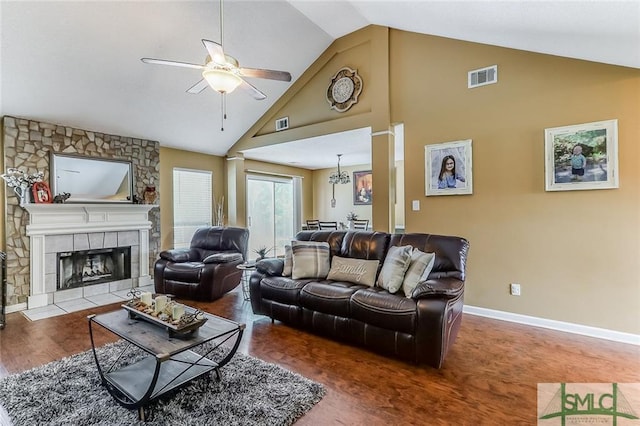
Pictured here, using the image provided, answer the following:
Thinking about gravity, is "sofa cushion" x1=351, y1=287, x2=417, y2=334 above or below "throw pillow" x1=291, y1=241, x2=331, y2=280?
below

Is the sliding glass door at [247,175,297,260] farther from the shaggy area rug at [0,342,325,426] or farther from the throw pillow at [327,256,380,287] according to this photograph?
the shaggy area rug at [0,342,325,426]

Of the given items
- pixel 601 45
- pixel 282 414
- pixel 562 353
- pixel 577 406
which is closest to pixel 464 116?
pixel 601 45

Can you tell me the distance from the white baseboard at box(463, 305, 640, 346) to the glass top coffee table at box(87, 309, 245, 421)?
2928mm

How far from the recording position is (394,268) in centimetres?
287

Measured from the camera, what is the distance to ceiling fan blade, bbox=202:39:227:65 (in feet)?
7.65

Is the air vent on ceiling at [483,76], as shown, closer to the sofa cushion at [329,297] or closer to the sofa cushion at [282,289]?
the sofa cushion at [329,297]

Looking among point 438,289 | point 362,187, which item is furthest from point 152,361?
point 362,187

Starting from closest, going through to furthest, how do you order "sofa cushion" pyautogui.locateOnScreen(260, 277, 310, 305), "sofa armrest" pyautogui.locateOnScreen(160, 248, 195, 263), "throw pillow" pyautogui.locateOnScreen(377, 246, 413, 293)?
"throw pillow" pyautogui.locateOnScreen(377, 246, 413, 293) → "sofa cushion" pyautogui.locateOnScreen(260, 277, 310, 305) → "sofa armrest" pyautogui.locateOnScreen(160, 248, 195, 263)

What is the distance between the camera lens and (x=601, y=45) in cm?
247

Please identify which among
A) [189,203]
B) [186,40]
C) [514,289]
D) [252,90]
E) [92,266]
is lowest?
[514,289]

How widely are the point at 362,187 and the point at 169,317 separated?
20.9 feet

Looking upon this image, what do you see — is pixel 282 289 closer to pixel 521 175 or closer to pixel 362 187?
pixel 521 175

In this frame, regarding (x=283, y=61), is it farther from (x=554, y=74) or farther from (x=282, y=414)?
(x=282, y=414)

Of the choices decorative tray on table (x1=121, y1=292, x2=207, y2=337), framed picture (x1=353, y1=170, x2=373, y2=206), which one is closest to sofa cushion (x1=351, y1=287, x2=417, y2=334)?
decorative tray on table (x1=121, y1=292, x2=207, y2=337)
